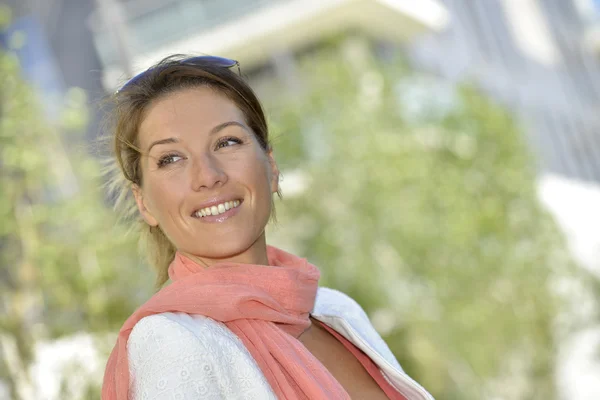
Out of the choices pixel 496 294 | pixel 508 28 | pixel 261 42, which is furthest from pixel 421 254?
pixel 508 28

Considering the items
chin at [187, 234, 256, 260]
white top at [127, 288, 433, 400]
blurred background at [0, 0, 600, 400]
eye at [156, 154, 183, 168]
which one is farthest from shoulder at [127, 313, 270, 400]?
blurred background at [0, 0, 600, 400]

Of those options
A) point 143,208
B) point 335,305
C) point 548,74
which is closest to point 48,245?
point 335,305

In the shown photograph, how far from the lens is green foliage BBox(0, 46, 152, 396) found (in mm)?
7289

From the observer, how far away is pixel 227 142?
2549mm

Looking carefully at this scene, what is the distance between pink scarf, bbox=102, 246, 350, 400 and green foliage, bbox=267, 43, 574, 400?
36.5 ft

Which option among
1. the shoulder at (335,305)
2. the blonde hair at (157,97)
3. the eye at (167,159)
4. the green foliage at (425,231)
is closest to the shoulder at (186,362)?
the eye at (167,159)

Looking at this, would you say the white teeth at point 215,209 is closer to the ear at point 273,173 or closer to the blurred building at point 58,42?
the ear at point 273,173

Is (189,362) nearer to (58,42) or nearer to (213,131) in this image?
(213,131)

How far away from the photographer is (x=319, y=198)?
1505cm

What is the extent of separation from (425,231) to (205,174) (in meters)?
12.2

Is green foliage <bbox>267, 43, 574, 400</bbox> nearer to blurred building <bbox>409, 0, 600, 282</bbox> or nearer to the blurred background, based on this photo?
the blurred background

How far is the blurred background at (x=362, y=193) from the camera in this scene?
25.4 feet

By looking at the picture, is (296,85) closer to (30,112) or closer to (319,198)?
(319,198)

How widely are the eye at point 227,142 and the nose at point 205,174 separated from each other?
60 millimetres
